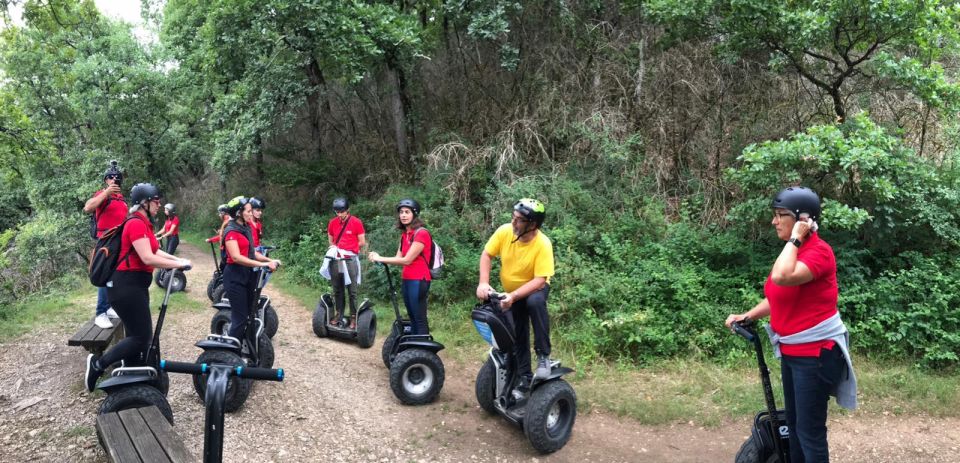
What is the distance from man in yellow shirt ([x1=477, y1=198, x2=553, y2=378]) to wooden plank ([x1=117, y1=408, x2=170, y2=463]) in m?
2.30

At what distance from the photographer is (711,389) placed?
18.7ft

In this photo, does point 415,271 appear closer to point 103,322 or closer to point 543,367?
point 543,367

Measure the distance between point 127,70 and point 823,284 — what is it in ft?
72.6

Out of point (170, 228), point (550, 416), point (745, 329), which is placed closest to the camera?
point (745, 329)

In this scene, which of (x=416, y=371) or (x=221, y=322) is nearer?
(x=416, y=371)

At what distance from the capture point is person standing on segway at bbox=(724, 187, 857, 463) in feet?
9.84

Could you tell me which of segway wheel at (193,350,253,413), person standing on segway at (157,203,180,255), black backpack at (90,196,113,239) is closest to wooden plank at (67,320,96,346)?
black backpack at (90,196,113,239)

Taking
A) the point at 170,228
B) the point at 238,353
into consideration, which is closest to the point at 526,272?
the point at 238,353

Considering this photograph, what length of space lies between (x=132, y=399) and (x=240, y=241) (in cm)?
169

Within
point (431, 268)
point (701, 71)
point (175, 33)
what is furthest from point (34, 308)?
point (701, 71)

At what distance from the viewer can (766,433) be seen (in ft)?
11.5

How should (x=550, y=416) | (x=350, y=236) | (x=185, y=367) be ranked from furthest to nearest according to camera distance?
1. (x=350, y=236)
2. (x=550, y=416)
3. (x=185, y=367)

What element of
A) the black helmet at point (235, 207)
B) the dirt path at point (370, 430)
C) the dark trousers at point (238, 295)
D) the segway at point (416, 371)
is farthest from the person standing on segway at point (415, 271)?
the black helmet at point (235, 207)

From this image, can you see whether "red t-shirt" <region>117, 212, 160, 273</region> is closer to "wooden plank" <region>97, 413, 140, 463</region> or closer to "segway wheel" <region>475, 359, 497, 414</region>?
"wooden plank" <region>97, 413, 140, 463</region>
